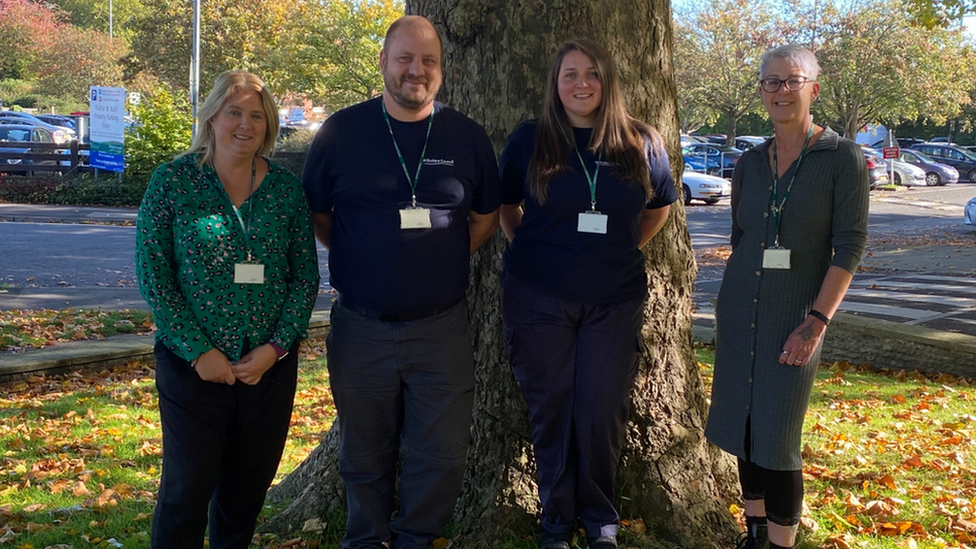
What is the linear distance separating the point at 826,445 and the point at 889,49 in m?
34.9

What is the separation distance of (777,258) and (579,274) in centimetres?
75

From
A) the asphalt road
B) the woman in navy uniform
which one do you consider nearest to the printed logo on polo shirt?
the woman in navy uniform

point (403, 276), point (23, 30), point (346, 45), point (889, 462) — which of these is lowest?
point (889, 462)

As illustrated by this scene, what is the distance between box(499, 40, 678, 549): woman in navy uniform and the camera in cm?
347

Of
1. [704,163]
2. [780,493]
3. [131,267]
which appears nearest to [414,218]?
[780,493]

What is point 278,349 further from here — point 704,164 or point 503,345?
point 704,164

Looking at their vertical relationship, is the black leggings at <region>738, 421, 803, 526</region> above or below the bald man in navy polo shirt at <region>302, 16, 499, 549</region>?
below

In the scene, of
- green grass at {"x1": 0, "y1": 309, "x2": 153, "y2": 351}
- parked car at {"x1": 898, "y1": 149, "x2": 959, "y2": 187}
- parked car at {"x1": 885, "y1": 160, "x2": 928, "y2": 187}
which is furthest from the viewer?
parked car at {"x1": 898, "y1": 149, "x2": 959, "y2": 187}

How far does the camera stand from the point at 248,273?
319 centimetres

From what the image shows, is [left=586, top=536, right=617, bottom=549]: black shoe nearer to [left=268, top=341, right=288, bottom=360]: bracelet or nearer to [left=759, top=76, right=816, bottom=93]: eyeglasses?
[left=268, top=341, right=288, bottom=360]: bracelet

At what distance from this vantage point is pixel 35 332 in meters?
8.69

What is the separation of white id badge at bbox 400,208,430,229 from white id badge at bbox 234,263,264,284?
52 cm

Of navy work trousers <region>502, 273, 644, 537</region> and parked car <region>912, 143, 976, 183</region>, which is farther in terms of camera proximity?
parked car <region>912, 143, 976, 183</region>

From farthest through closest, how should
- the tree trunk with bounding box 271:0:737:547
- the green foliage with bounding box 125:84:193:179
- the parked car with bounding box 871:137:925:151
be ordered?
1. the parked car with bounding box 871:137:925:151
2. the green foliage with bounding box 125:84:193:179
3. the tree trunk with bounding box 271:0:737:547
